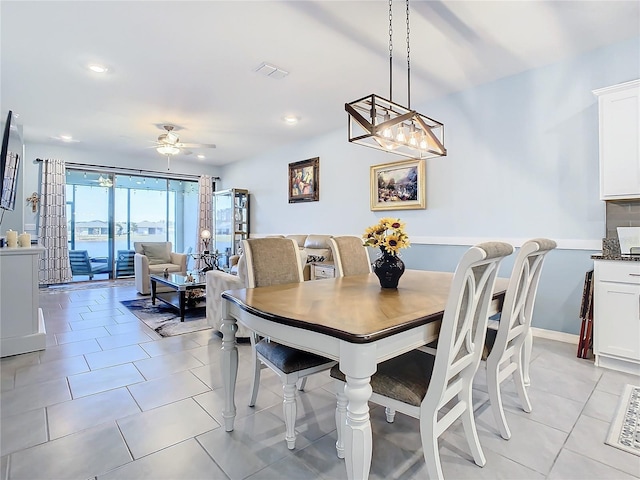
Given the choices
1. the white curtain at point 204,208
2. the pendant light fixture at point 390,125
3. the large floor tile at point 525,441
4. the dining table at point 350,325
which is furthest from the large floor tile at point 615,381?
the white curtain at point 204,208

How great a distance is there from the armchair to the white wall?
12.0ft

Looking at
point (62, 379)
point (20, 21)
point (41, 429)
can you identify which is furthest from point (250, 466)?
point (20, 21)

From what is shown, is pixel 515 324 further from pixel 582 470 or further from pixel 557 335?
pixel 557 335

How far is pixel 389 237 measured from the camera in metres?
2.06

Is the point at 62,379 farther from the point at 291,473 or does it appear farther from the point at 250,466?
the point at 291,473

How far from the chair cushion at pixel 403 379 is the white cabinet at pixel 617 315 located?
80.0 inches

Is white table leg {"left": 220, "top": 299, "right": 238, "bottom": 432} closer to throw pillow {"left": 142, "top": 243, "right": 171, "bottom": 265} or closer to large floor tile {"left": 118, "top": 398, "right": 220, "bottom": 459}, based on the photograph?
large floor tile {"left": 118, "top": 398, "right": 220, "bottom": 459}

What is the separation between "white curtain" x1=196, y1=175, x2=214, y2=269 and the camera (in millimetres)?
8039

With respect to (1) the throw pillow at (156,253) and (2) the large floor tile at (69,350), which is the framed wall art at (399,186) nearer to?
(2) the large floor tile at (69,350)

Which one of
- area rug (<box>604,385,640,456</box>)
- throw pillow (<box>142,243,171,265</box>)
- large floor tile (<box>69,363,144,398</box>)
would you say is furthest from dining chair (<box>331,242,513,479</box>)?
throw pillow (<box>142,243,171,265</box>)

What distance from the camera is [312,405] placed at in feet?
7.04

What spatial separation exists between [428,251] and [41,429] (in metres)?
3.94

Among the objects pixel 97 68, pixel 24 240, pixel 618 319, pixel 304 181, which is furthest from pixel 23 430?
pixel 304 181

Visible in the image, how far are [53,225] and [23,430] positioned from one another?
18.8 feet
